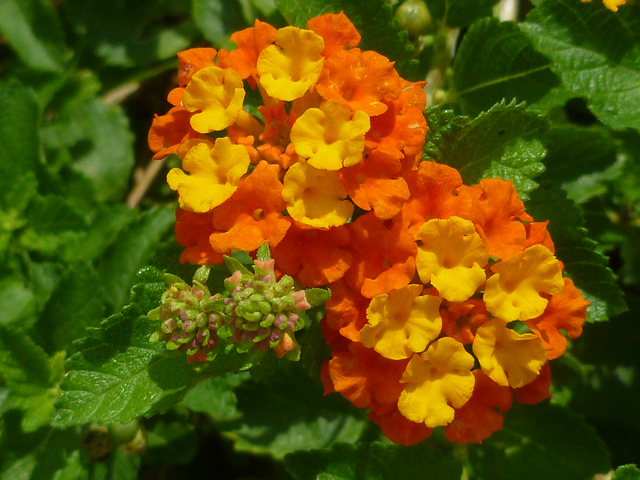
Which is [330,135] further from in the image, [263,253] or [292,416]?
[292,416]

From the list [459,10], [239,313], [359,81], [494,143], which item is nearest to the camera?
[239,313]

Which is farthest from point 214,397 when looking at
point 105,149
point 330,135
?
point 105,149

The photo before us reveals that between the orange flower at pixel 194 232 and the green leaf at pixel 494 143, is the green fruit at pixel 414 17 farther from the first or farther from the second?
the orange flower at pixel 194 232

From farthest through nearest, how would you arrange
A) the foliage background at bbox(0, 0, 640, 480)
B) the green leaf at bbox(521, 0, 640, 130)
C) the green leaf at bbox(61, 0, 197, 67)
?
the green leaf at bbox(61, 0, 197, 67) < the green leaf at bbox(521, 0, 640, 130) < the foliage background at bbox(0, 0, 640, 480)

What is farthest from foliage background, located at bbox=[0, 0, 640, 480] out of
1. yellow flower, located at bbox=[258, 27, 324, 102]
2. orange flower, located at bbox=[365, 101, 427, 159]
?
yellow flower, located at bbox=[258, 27, 324, 102]

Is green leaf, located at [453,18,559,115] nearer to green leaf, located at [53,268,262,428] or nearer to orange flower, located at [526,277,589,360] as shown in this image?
A: orange flower, located at [526,277,589,360]

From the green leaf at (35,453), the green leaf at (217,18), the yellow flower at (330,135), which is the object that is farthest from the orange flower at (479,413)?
the green leaf at (217,18)
